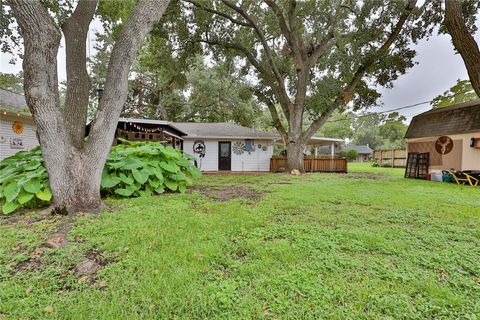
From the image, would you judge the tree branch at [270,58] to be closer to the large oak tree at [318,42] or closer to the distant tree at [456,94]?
the large oak tree at [318,42]

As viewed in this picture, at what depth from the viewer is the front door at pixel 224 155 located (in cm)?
1478

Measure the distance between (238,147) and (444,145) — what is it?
10.1 m

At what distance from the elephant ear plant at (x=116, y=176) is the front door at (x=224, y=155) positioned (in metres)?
8.27

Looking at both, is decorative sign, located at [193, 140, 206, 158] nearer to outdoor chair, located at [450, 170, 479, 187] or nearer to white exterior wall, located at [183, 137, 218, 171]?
white exterior wall, located at [183, 137, 218, 171]

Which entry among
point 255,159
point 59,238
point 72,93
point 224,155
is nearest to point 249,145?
point 255,159

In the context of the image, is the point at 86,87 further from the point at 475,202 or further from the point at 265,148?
the point at 265,148

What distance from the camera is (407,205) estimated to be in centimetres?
476

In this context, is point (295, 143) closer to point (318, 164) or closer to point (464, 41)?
point (318, 164)

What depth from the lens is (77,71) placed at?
13.1 feet

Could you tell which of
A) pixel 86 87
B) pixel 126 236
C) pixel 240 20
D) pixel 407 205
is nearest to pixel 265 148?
pixel 240 20

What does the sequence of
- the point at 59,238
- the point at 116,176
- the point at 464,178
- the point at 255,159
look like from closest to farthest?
the point at 59,238, the point at 116,176, the point at 464,178, the point at 255,159

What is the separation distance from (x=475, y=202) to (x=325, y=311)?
231 inches

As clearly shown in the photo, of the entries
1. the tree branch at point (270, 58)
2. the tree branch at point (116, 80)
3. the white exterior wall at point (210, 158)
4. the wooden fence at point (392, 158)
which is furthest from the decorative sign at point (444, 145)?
the tree branch at point (116, 80)

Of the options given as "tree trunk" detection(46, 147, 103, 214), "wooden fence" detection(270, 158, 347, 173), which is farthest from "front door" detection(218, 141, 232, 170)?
"tree trunk" detection(46, 147, 103, 214)
